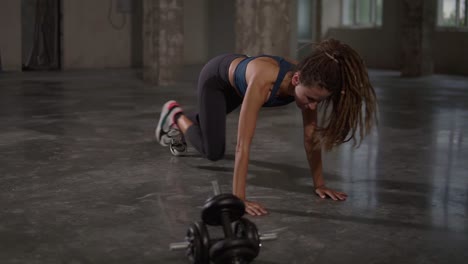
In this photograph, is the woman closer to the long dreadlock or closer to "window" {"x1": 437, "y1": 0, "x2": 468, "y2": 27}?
the long dreadlock

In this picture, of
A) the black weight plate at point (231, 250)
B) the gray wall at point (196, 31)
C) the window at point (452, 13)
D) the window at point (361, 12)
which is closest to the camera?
the black weight plate at point (231, 250)

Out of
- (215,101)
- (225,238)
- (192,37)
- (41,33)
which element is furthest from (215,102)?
(192,37)

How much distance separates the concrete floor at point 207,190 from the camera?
3297 millimetres

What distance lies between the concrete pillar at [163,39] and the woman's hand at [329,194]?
7776 mm

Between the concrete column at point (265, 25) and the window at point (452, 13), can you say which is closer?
the concrete column at point (265, 25)

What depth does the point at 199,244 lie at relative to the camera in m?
2.81

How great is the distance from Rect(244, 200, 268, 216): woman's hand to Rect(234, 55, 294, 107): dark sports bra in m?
0.54

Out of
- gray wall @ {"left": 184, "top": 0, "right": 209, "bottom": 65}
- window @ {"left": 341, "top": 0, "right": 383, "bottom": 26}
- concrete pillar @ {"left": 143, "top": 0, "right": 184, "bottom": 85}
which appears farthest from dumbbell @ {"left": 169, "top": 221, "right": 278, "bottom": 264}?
Answer: window @ {"left": 341, "top": 0, "right": 383, "bottom": 26}

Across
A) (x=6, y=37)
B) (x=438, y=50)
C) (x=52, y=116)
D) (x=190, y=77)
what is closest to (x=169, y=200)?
(x=52, y=116)

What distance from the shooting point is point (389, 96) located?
10.5 meters

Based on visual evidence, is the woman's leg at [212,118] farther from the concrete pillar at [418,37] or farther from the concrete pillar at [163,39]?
the concrete pillar at [418,37]

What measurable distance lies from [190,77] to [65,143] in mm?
7542

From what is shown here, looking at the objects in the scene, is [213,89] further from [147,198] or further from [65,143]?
[65,143]

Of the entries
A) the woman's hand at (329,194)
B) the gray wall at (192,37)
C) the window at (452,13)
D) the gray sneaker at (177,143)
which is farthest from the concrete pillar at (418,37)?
the woman's hand at (329,194)
